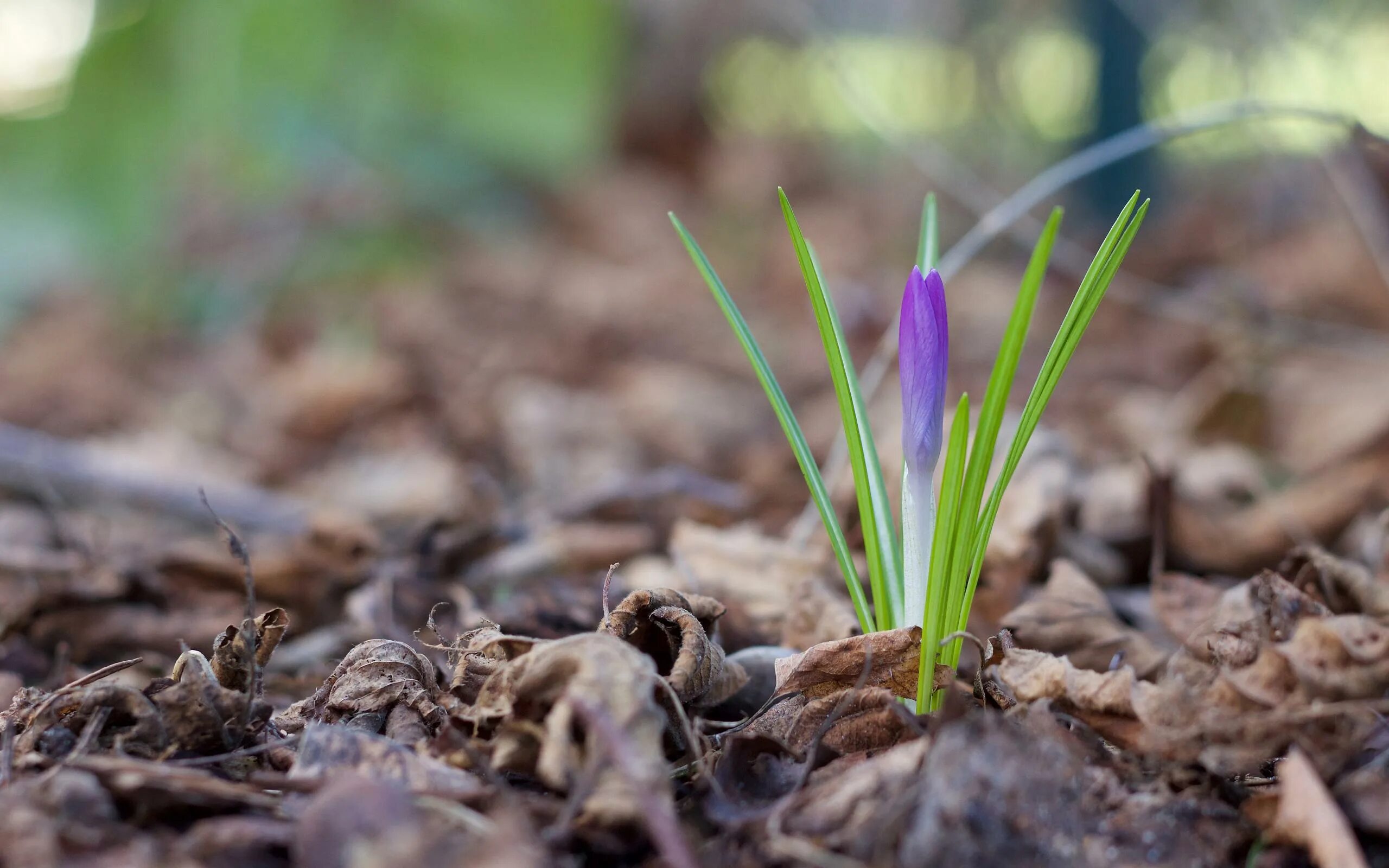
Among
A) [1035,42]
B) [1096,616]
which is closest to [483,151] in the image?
[1035,42]

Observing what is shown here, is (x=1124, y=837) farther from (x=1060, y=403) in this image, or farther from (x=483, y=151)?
(x=483, y=151)

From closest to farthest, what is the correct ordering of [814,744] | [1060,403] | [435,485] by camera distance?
[814,744] < [435,485] < [1060,403]

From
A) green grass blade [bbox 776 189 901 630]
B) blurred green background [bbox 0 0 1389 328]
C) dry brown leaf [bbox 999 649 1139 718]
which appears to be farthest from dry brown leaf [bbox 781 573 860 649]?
blurred green background [bbox 0 0 1389 328]

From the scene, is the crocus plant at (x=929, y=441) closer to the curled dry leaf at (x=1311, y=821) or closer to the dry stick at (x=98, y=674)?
the curled dry leaf at (x=1311, y=821)

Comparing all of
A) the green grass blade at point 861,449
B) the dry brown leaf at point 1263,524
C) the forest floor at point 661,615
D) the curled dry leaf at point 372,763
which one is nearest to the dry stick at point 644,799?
the forest floor at point 661,615

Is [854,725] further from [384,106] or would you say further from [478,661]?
[384,106]

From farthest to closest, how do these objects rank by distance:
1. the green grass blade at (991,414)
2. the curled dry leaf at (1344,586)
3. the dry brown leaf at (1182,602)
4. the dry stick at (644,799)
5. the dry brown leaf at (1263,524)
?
the dry brown leaf at (1263,524) → the dry brown leaf at (1182,602) → the curled dry leaf at (1344,586) → the green grass blade at (991,414) → the dry stick at (644,799)

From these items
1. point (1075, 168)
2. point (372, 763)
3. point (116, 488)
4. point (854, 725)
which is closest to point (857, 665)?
point (854, 725)
